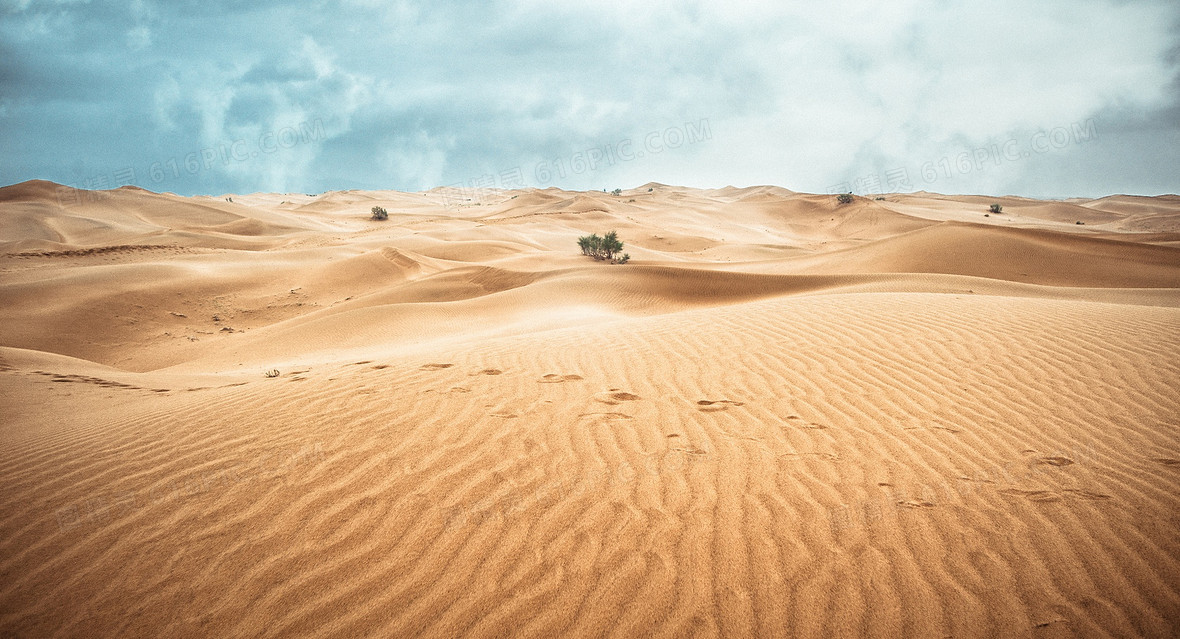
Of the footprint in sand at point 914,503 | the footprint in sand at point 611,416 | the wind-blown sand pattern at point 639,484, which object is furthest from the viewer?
the footprint in sand at point 611,416

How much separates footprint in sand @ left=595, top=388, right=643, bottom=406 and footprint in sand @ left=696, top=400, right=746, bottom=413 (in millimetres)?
529

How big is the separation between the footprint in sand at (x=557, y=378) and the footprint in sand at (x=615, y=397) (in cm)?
49

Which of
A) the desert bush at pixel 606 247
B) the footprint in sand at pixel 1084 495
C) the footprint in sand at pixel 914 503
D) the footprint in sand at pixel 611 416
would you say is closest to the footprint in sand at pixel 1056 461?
the footprint in sand at pixel 1084 495

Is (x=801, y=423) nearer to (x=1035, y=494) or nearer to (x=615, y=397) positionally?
(x=1035, y=494)

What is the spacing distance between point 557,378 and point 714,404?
5.08 ft

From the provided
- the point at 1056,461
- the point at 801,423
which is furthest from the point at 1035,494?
the point at 801,423

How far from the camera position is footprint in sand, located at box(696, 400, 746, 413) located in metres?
3.85

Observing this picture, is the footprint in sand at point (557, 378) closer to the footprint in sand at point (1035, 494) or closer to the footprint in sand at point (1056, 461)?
the footprint in sand at point (1035, 494)

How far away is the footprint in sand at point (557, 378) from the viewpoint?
14.8 ft

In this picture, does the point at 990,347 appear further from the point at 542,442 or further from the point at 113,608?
the point at 113,608

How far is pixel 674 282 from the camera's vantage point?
1432cm

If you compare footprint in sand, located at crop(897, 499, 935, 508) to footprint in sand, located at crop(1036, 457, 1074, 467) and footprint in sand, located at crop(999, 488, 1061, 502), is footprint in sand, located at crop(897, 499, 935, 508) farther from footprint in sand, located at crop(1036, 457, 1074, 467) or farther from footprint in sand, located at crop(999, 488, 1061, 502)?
footprint in sand, located at crop(1036, 457, 1074, 467)

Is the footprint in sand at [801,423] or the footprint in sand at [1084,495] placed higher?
the footprint in sand at [801,423]

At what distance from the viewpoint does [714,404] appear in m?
3.95
